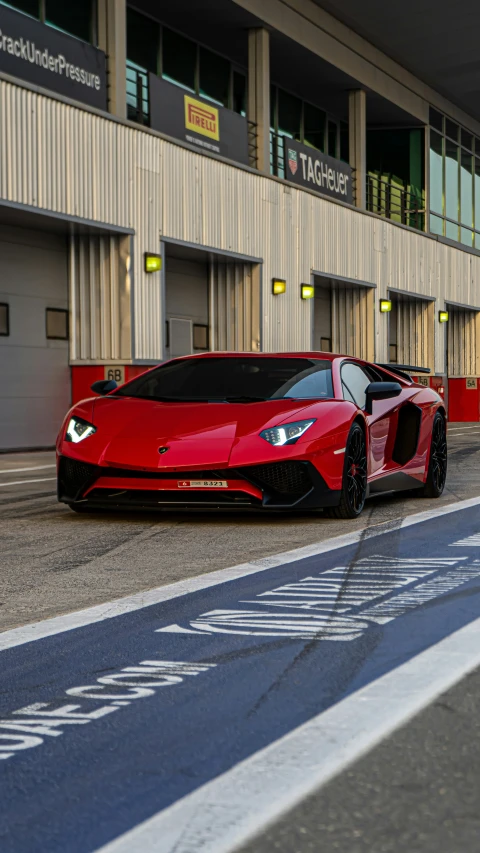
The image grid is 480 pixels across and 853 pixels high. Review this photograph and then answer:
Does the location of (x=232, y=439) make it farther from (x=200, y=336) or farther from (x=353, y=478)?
(x=200, y=336)

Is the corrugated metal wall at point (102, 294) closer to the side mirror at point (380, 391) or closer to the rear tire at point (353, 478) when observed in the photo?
the side mirror at point (380, 391)

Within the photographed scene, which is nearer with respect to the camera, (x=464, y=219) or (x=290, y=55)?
(x=290, y=55)

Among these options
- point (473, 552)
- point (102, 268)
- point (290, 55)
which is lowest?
point (473, 552)

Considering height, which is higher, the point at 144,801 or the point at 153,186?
the point at 153,186

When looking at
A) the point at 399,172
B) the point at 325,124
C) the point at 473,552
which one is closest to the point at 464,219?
the point at 399,172

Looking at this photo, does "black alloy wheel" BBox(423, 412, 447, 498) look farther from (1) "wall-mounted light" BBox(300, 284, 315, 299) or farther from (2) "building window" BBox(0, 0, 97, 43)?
(1) "wall-mounted light" BBox(300, 284, 315, 299)

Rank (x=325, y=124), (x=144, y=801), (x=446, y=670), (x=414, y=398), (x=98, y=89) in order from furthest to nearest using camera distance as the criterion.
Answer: (x=325, y=124), (x=98, y=89), (x=414, y=398), (x=446, y=670), (x=144, y=801)

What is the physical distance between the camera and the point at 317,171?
26.7m

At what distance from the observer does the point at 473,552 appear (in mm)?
6836

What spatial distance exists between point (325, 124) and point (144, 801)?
29.2m

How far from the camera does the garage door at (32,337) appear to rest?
18562mm

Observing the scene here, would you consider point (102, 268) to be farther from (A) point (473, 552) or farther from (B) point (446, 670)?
(B) point (446, 670)

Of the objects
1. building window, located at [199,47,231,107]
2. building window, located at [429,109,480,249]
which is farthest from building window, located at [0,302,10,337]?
Answer: building window, located at [429,109,480,249]

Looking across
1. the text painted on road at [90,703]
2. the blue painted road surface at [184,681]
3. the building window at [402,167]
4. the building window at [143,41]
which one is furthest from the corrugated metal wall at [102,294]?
the text painted on road at [90,703]
